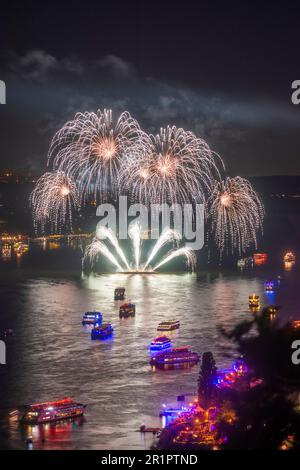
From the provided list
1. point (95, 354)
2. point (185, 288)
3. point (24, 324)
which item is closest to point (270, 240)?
point (185, 288)

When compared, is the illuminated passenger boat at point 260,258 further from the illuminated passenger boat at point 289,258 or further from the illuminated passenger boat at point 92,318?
the illuminated passenger boat at point 92,318

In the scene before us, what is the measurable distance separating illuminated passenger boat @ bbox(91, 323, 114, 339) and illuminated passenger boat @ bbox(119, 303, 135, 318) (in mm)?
1658

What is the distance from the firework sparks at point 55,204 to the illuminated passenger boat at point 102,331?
6.35 meters

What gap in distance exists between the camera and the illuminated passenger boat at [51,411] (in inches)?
347

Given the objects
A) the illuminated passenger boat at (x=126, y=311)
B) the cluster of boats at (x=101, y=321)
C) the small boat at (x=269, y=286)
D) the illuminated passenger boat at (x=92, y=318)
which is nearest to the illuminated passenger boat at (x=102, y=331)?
the cluster of boats at (x=101, y=321)

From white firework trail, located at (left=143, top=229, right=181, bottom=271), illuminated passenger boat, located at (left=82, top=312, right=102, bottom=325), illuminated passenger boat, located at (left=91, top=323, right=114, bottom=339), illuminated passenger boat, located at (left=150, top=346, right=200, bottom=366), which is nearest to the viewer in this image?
illuminated passenger boat, located at (left=150, top=346, right=200, bottom=366)

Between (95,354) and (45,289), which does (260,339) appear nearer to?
(95,354)

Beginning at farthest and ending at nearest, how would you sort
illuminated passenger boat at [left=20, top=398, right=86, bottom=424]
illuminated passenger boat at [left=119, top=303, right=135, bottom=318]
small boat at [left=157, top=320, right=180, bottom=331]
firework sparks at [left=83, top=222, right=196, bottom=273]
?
1. firework sparks at [left=83, top=222, right=196, bottom=273]
2. illuminated passenger boat at [left=119, top=303, right=135, bottom=318]
3. small boat at [left=157, top=320, right=180, bottom=331]
4. illuminated passenger boat at [left=20, top=398, right=86, bottom=424]

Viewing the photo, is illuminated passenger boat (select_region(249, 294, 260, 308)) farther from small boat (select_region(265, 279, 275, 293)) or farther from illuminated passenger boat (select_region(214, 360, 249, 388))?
illuminated passenger boat (select_region(214, 360, 249, 388))

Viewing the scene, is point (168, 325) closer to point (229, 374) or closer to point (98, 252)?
point (229, 374)

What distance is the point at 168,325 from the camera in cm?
1373

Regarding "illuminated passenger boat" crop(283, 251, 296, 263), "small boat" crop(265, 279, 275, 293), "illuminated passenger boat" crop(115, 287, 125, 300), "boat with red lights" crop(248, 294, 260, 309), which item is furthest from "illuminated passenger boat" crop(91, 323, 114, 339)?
"illuminated passenger boat" crop(283, 251, 296, 263)

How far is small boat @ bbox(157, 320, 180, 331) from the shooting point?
44.7 feet

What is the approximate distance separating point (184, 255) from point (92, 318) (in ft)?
37.7
